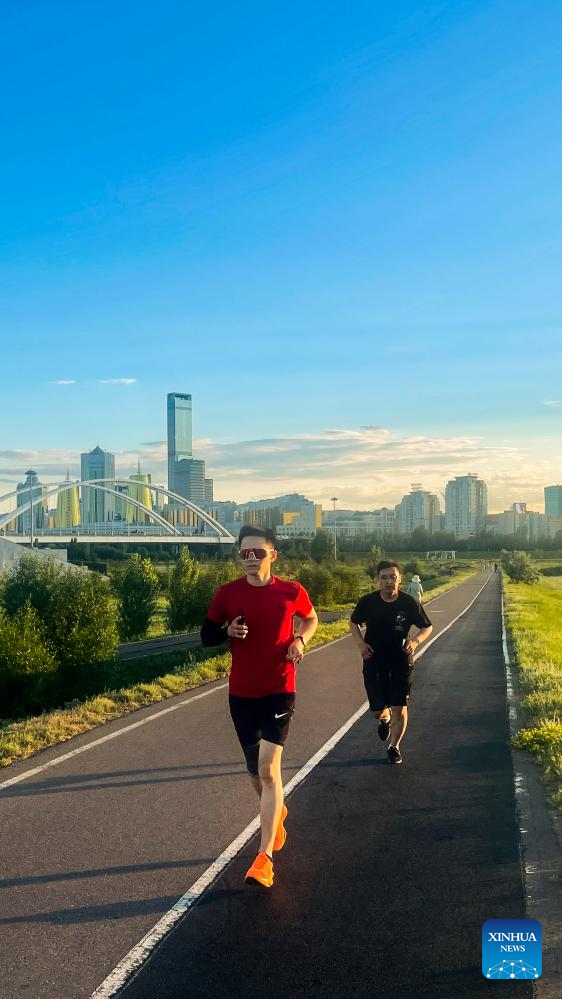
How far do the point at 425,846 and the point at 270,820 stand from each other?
1.38 meters

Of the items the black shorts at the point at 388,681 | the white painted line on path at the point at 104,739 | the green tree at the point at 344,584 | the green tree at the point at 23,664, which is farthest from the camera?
the green tree at the point at 344,584

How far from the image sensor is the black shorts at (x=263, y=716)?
5.40m

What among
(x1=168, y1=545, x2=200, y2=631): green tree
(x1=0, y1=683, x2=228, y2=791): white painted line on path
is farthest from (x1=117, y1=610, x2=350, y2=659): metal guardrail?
(x1=0, y1=683, x2=228, y2=791): white painted line on path

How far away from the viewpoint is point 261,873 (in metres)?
5.08

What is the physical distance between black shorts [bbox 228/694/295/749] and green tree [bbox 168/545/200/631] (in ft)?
138

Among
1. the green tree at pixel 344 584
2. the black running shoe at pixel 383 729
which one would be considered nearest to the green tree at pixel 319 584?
the green tree at pixel 344 584

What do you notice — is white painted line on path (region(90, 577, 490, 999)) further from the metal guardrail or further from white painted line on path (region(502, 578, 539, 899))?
the metal guardrail

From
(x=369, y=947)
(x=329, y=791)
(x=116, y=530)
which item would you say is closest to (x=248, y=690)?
(x=369, y=947)

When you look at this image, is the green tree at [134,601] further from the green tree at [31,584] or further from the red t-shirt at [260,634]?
the red t-shirt at [260,634]

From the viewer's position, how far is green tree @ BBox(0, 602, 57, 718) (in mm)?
22188

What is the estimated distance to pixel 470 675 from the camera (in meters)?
17.1

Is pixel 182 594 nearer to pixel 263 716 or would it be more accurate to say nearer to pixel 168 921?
pixel 263 716

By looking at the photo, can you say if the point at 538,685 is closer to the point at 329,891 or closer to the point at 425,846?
the point at 425,846

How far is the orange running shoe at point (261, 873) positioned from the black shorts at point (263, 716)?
68 centimetres
